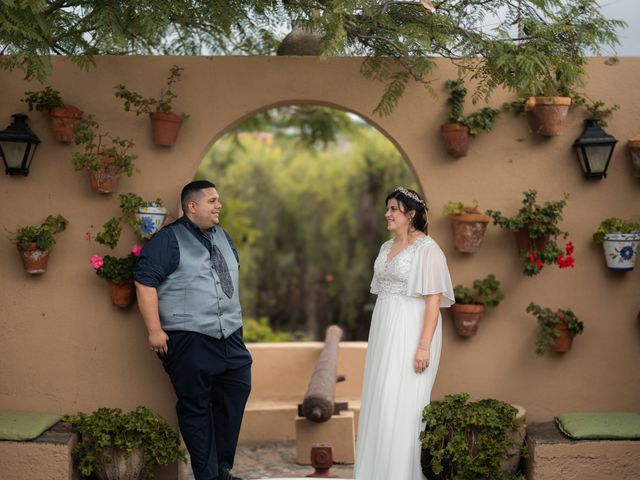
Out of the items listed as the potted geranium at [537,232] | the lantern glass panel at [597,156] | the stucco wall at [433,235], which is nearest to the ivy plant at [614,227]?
the stucco wall at [433,235]

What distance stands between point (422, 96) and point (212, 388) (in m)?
2.37

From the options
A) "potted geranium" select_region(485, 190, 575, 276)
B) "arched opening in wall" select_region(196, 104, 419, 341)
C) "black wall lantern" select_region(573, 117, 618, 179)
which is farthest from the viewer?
"arched opening in wall" select_region(196, 104, 419, 341)

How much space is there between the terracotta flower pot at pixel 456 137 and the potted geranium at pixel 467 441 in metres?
1.61

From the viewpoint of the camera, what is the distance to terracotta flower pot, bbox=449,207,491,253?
568cm

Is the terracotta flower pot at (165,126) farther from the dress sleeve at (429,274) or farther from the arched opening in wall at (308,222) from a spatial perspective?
the arched opening in wall at (308,222)

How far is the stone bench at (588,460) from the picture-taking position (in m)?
5.21

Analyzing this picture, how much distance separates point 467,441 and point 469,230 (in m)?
1.36

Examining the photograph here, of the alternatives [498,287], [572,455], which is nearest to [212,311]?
[498,287]

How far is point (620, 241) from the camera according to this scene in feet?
18.6

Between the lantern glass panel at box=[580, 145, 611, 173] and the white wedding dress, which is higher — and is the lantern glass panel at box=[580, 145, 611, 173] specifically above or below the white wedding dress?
above

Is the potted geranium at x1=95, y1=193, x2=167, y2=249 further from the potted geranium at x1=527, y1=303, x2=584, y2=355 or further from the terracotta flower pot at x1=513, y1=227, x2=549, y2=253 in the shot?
the potted geranium at x1=527, y1=303, x2=584, y2=355

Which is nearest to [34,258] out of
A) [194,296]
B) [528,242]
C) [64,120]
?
[64,120]

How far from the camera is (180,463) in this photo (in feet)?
19.0

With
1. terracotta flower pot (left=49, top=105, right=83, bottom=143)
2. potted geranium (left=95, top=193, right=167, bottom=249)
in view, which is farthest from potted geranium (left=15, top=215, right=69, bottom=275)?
terracotta flower pot (left=49, top=105, right=83, bottom=143)
